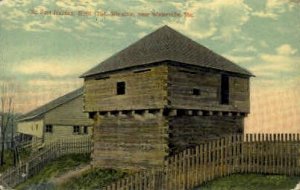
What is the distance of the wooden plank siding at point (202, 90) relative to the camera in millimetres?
12992

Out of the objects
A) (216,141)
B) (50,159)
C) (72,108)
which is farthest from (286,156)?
(72,108)

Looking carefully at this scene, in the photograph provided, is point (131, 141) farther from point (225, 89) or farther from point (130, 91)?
point (225, 89)

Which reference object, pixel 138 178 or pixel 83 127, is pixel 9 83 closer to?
pixel 138 178

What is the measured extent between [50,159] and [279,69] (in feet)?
29.5

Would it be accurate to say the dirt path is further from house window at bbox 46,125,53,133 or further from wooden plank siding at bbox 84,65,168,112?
house window at bbox 46,125,53,133

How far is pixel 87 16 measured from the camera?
11.4 m

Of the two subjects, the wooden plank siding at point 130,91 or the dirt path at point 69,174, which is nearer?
the wooden plank siding at point 130,91

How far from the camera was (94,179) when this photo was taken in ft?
45.4

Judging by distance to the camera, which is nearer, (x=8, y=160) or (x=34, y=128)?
(x=8, y=160)

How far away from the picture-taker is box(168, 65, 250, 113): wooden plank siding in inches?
512

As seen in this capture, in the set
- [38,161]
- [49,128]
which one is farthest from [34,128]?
[38,161]

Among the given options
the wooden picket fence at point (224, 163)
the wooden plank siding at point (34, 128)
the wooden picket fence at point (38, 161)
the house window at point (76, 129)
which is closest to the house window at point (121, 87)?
the wooden picket fence at point (224, 163)

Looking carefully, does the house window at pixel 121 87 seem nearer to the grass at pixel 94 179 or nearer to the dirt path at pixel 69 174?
the grass at pixel 94 179

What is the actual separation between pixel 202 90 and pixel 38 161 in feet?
20.2
